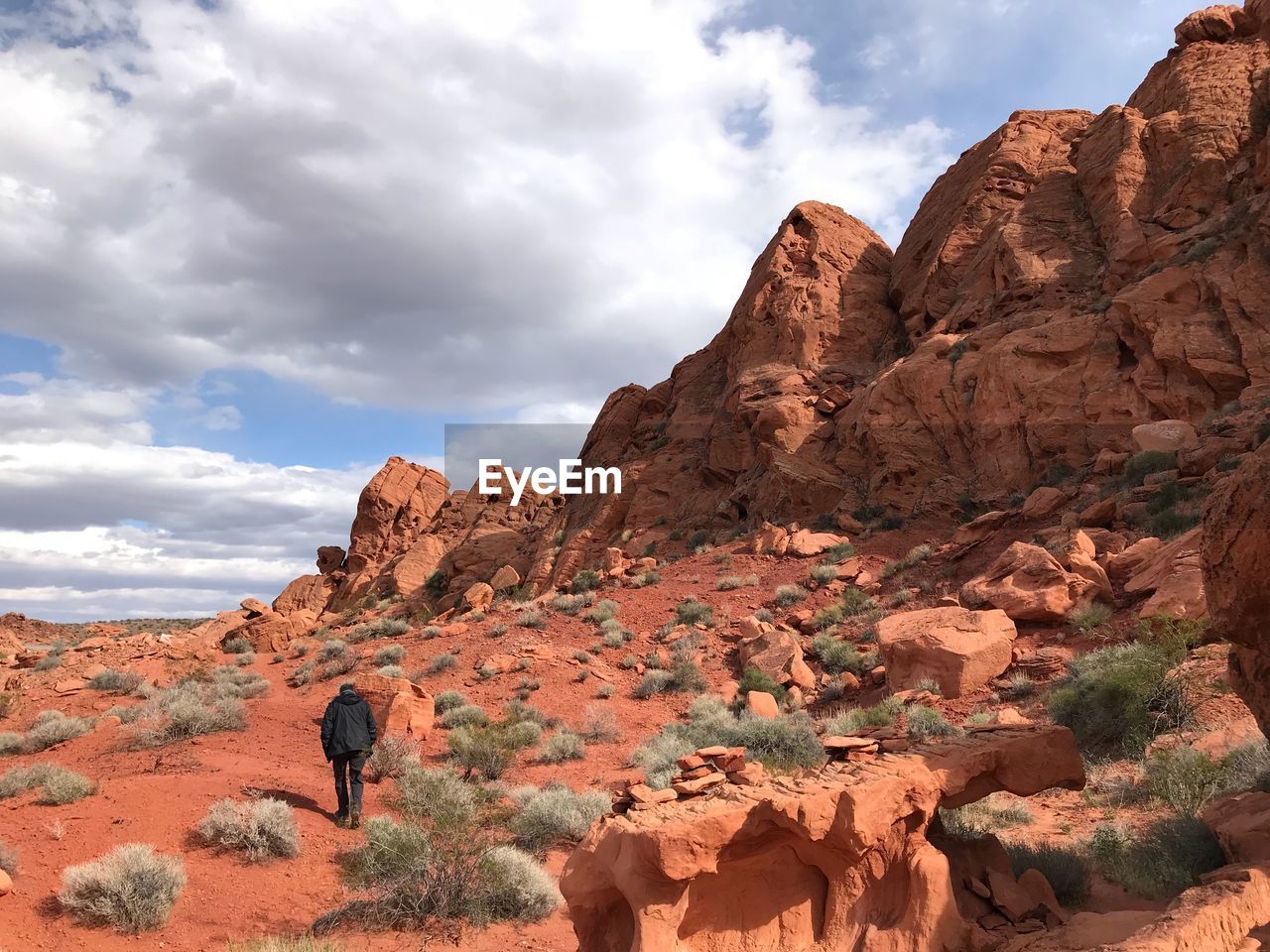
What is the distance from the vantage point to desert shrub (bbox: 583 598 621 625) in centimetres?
2050

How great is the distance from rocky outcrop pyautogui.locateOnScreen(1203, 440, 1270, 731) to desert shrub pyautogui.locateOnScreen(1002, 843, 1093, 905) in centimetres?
156

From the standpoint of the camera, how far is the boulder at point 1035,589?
12.8 m

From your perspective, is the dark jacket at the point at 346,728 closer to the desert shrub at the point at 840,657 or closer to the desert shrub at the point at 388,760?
the desert shrub at the point at 388,760

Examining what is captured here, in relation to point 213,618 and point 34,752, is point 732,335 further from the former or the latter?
point 34,752

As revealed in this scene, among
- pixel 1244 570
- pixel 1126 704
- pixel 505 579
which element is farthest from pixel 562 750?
pixel 505 579

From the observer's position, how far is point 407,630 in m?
23.6

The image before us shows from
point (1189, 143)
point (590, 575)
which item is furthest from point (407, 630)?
point (1189, 143)

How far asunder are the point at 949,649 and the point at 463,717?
26.0ft

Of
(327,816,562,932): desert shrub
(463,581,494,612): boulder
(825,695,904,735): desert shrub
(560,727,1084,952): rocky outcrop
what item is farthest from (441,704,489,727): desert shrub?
(463,581,494,612): boulder

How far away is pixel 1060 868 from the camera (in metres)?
5.45

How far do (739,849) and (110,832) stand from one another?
681 cm

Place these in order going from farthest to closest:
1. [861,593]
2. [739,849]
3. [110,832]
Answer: [861,593], [110,832], [739,849]

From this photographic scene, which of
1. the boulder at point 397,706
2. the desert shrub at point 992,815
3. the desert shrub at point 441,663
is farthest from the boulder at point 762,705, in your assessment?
the desert shrub at point 441,663

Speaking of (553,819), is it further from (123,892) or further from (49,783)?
(49,783)
